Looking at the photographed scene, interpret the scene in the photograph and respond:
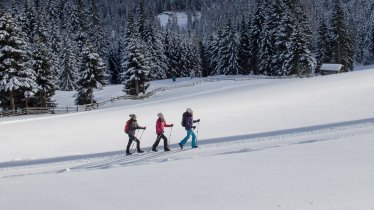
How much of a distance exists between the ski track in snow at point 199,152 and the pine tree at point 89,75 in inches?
1396

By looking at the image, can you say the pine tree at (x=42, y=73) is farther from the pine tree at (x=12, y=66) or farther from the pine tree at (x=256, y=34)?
the pine tree at (x=256, y=34)

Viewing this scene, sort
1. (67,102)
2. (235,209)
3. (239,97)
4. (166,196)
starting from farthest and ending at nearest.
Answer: (67,102)
(239,97)
(166,196)
(235,209)

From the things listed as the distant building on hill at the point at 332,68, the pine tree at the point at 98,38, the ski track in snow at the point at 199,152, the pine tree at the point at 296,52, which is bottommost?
the ski track in snow at the point at 199,152

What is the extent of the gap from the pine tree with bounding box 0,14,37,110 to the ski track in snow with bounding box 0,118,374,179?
77.9 ft

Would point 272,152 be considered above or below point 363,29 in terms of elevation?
below

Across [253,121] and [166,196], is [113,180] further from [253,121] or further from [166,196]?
[253,121]

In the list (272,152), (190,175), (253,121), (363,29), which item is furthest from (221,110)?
(363,29)

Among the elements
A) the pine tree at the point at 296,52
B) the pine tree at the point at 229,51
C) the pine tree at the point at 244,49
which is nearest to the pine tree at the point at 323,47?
the pine tree at the point at 296,52

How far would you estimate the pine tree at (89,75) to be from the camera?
2021 inches

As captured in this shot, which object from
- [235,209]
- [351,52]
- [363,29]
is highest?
[363,29]

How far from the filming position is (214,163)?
12.1 metres

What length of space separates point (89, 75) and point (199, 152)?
3848 centimetres

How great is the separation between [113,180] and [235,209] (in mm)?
4272

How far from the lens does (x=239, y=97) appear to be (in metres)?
35.9
